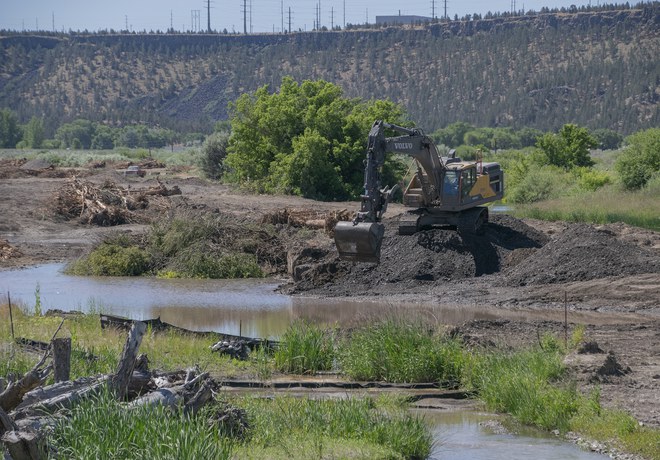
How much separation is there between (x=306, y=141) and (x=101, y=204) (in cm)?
1030

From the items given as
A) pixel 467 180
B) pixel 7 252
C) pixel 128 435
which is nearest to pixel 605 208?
pixel 467 180

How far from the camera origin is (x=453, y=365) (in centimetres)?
1867

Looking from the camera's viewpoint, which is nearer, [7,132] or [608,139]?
[608,139]

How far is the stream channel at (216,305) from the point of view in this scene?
1736 centimetres

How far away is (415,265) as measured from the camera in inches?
1299

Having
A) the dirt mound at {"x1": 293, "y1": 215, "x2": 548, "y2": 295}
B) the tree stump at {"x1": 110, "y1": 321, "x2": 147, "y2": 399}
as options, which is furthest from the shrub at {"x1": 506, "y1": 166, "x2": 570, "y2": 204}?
the tree stump at {"x1": 110, "y1": 321, "x2": 147, "y2": 399}

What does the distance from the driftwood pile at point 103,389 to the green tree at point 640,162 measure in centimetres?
4722

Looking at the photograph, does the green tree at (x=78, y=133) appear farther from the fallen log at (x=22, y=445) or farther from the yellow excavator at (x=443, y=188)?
the fallen log at (x=22, y=445)

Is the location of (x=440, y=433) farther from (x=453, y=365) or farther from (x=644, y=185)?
(x=644, y=185)

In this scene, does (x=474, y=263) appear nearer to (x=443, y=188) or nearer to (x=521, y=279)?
(x=521, y=279)

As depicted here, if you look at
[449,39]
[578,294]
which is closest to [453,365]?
[578,294]

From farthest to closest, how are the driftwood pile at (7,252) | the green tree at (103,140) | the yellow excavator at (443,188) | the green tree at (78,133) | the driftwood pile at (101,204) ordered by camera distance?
→ the green tree at (78,133) < the green tree at (103,140) < the driftwood pile at (101,204) < the driftwood pile at (7,252) < the yellow excavator at (443,188)

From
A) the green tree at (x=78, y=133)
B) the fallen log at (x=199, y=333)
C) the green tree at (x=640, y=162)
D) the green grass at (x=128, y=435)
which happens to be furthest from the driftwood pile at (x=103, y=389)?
the green tree at (x=78, y=133)

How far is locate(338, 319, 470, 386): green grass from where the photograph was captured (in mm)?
18594
